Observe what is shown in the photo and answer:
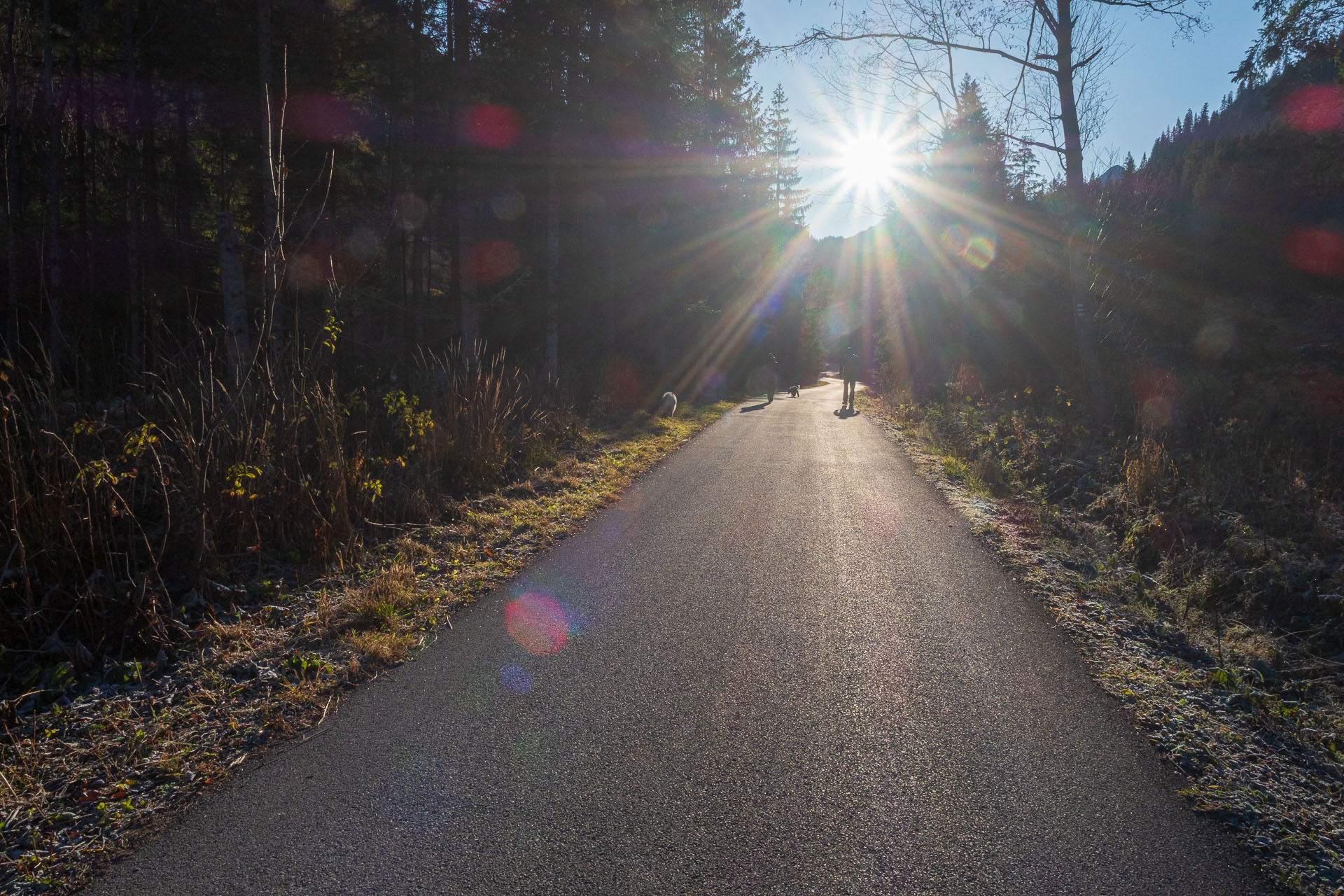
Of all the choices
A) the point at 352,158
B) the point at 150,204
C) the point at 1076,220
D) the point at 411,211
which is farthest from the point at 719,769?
the point at 411,211

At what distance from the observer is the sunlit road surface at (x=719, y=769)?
2.30m

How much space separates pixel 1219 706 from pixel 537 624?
3.94m

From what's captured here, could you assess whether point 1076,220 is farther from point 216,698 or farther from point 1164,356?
point 216,698

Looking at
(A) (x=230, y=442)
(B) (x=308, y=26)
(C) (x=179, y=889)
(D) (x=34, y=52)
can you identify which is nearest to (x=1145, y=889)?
(C) (x=179, y=889)

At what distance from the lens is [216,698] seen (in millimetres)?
3377

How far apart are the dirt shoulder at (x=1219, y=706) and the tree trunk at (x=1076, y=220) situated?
6.44 meters

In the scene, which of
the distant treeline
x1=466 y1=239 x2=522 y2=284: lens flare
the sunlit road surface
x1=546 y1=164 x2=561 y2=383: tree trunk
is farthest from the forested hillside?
x1=466 y1=239 x2=522 y2=284: lens flare

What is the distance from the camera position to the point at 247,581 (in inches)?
185

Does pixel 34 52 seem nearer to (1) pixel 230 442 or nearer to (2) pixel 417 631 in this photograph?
(1) pixel 230 442

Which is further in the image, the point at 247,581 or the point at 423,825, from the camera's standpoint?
the point at 247,581

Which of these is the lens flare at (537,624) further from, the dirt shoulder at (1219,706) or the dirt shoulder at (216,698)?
the dirt shoulder at (1219,706)

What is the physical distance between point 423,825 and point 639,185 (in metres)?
18.4

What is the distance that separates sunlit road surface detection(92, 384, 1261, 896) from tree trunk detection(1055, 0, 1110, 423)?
8344 millimetres

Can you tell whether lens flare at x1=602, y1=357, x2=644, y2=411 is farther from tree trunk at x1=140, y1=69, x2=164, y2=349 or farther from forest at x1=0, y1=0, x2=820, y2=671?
tree trunk at x1=140, y1=69, x2=164, y2=349
